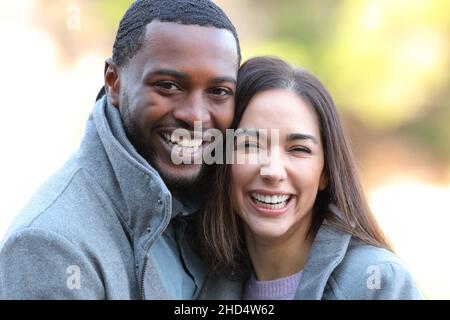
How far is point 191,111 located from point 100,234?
51cm

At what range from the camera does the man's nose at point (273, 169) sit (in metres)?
2.46

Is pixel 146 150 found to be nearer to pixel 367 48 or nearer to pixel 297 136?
pixel 297 136

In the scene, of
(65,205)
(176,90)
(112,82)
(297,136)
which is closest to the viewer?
(65,205)

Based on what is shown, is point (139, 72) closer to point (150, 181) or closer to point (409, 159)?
point (150, 181)

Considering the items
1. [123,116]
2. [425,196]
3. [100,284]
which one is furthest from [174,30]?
[425,196]

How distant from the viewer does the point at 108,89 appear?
261 centimetres

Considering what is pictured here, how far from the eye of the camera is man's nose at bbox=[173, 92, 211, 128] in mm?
2365

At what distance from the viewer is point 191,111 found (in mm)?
2367

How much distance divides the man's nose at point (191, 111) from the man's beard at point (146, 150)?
0.15m

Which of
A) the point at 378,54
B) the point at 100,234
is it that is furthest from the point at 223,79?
the point at 378,54

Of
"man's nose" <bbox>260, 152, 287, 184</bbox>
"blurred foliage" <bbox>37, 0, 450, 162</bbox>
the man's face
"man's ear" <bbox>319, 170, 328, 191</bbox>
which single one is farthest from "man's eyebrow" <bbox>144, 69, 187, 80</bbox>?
"blurred foliage" <bbox>37, 0, 450, 162</bbox>

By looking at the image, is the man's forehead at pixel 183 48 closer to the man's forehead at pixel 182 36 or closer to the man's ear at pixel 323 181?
the man's forehead at pixel 182 36

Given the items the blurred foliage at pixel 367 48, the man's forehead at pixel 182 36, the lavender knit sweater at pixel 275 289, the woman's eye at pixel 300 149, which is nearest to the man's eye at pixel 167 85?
the man's forehead at pixel 182 36
